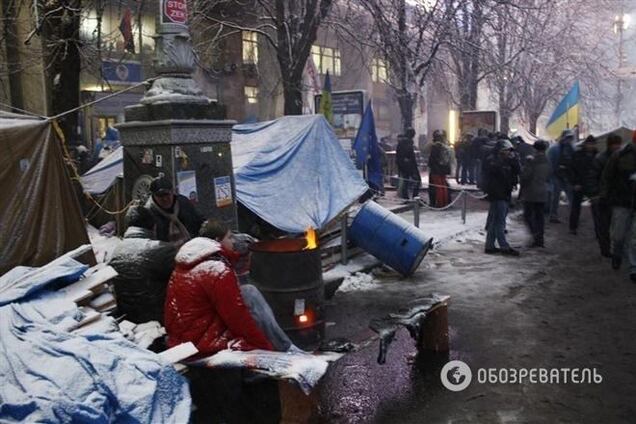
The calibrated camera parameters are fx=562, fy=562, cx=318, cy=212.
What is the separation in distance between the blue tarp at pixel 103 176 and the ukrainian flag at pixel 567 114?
42.1ft

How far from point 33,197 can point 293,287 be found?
9.66ft

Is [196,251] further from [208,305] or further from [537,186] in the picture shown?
[537,186]

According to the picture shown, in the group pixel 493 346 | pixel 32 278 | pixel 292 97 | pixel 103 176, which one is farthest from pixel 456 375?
pixel 292 97

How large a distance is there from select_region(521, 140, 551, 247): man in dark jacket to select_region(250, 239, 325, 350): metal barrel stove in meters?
6.19

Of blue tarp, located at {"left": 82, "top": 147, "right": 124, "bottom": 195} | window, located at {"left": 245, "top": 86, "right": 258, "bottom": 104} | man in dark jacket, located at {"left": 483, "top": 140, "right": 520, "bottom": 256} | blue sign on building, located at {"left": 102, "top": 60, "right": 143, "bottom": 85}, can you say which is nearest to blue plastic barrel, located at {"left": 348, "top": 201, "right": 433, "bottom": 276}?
man in dark jacket, located at {"left": 483, "top": 140, "right": 520, "bottom": 256}

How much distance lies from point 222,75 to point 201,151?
23.0 m

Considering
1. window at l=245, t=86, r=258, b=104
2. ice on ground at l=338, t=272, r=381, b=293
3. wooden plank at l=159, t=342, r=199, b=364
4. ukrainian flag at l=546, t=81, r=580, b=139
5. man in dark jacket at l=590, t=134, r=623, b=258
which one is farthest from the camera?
window at l=245, t=86, r=258, b=104

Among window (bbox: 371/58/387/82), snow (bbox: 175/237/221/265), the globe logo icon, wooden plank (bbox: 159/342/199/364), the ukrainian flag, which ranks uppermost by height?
window (bbox: 371/58/387/82)

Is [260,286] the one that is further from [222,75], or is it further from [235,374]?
[222,75]

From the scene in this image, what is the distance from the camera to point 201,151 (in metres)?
6.47

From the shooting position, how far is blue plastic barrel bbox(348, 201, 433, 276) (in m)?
8.59

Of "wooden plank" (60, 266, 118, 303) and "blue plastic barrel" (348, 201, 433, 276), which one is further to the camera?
"blue plastic barrel" (348, 201, 433, 276)

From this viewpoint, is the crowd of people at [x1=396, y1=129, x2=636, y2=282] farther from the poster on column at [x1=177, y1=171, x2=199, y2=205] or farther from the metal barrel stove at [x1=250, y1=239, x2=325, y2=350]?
the poster on column at [x1=177, y1=171, x2=199, y2=205]

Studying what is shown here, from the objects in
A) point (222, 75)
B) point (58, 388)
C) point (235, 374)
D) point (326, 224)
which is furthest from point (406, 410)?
point (222, 75)
